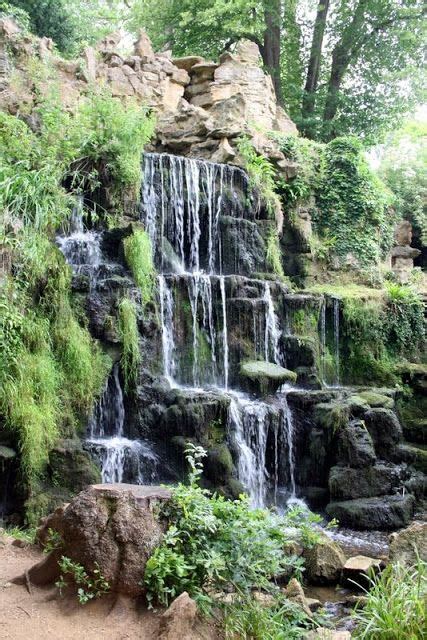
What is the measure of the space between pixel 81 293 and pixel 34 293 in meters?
0.85

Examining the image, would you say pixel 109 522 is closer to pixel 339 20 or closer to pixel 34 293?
pixel 34 293

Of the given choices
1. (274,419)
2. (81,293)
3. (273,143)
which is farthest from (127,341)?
(273,143)

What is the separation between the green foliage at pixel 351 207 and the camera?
14039 mm

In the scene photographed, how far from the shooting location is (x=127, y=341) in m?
8.24

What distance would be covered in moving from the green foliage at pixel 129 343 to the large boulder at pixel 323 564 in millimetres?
3521

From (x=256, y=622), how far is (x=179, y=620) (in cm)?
57

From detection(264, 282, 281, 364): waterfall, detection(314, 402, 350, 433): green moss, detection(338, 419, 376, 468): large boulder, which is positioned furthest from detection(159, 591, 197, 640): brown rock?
detection(264, 282, 281, 364): waterfall

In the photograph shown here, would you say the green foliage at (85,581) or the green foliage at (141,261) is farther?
the green foliage at (141,261)

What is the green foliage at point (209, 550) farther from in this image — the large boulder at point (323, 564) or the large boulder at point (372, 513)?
the large boulder at point (372, 513)

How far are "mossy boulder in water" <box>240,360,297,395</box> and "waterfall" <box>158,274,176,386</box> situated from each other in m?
1.19

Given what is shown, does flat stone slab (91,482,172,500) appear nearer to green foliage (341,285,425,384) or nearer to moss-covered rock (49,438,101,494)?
moss-covered rock (49,438,101,494)

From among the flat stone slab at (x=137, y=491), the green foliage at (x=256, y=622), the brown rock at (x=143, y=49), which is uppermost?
the brown rock at (x=143, y=49)

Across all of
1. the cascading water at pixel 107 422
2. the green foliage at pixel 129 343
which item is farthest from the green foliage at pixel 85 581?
the green foliage at pixel 129 343

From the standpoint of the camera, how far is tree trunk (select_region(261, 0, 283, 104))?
18.2 meters
